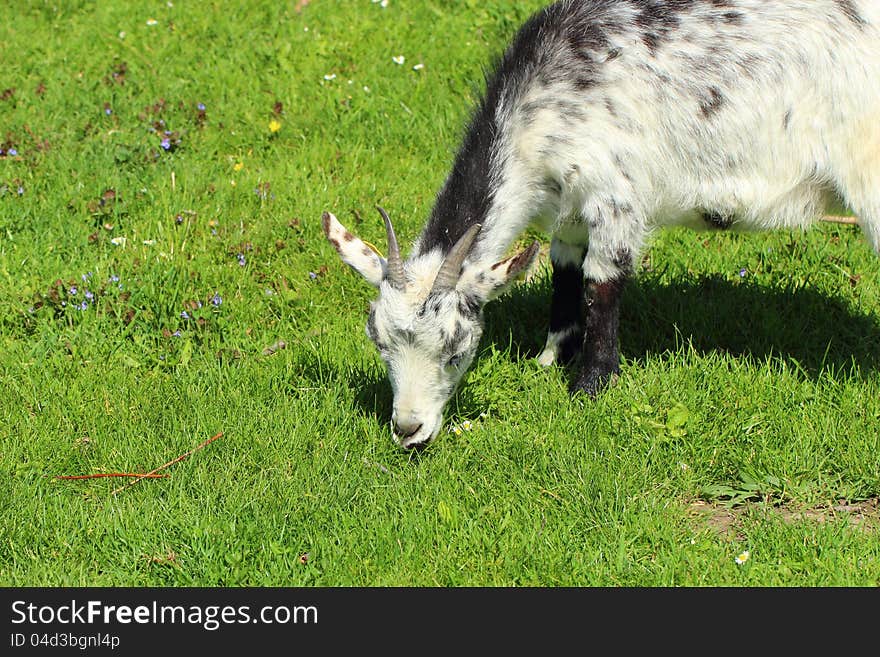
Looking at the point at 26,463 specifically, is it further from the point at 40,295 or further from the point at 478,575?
the point at 478,575

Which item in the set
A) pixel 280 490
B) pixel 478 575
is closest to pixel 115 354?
pixel 280 490

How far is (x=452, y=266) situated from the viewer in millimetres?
4512

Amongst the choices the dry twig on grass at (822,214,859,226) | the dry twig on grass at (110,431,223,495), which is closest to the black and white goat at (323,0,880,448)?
the dry twig on grass at (110,431,223,495)

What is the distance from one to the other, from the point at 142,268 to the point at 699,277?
2.97m

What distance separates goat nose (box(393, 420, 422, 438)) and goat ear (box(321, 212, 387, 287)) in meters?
0.59

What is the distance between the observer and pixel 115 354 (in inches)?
216

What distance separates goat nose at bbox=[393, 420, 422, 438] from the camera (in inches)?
180

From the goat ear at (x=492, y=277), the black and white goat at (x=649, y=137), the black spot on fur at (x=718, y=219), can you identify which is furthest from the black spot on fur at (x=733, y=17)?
the goat ear at (x=492, y=277)

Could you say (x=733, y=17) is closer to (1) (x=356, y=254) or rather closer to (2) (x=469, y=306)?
(2) (x=469, y=306)

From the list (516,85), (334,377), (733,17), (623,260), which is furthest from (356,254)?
(733,17)

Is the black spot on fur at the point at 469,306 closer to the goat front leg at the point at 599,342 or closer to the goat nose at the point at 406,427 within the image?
the goat nose at the point at 406,427

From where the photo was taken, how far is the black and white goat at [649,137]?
4754 mm

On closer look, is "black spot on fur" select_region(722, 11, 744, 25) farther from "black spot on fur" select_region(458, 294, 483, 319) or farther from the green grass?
"black spot on fur" select_region(458, 294, 483, 319)

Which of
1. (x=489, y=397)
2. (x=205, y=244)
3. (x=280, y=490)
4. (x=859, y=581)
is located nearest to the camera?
(x=859, y=581)
